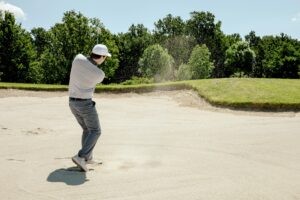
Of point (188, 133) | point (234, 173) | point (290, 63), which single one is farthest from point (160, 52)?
point (234, 173)

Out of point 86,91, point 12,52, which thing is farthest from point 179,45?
point 86,91

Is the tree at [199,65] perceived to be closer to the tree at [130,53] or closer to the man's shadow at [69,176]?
the tree at [130,53]

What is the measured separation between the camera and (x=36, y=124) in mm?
12805

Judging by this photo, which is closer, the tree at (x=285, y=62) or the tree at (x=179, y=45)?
the tree at (x=285, y=62)

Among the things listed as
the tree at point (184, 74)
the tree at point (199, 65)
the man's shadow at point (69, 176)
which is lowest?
the man's shadow at point (69, 176)

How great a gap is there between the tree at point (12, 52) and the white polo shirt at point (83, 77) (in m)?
44.4

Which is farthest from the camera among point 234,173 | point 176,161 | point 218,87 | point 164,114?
point 218,87

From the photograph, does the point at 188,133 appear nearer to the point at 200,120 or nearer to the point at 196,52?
the point at 200,120

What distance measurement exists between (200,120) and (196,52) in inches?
2141

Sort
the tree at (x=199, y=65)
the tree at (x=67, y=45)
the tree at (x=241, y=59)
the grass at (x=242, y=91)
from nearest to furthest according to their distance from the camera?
the grass at (x=242, y=91) < the tree at (x=67, y=45) < the tree at (x=199, y=65) < the tree at (x=241, y=59)

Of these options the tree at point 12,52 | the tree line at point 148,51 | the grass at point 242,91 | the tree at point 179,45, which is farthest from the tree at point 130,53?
the grass at point 242,91

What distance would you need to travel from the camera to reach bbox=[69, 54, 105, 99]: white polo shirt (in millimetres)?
6641

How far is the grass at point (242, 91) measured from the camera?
15.8 m

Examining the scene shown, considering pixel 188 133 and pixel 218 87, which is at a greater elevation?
pixel 218 87
